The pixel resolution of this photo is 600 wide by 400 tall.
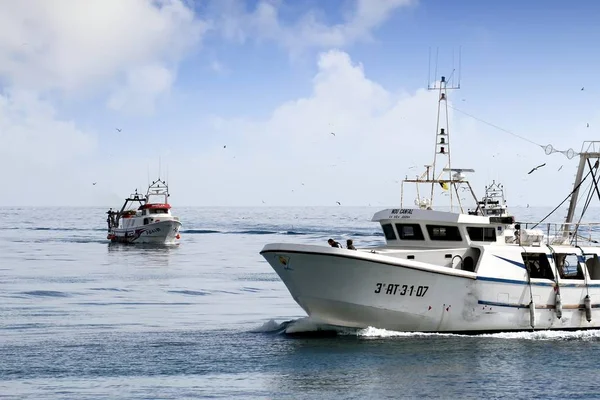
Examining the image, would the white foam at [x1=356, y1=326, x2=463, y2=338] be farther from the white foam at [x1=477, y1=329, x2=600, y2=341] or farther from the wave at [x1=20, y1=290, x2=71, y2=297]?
the wave at [x1=20, y1=290, x2=71, y2=297]

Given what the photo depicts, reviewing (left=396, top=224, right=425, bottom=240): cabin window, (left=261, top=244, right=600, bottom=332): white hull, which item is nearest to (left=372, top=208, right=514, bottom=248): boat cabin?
(left=396, top=224, right=425, bottom=240): cabin window

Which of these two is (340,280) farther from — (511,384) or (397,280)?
(511,384)

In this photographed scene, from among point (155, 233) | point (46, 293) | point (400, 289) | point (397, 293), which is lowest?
point (46, 293)

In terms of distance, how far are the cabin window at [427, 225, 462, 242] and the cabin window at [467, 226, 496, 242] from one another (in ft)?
1.34

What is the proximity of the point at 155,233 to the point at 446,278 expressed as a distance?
64745 mm

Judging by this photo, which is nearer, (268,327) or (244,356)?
(244,356)

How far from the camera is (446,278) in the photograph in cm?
2688

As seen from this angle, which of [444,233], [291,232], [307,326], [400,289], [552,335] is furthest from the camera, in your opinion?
[291,232]

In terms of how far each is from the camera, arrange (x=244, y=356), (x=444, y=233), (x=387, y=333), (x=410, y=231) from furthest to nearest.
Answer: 1. (x=410, y=231)
2. (x=444, y=233)
3. (x=387, y=333)
4. (x=244, y=356)

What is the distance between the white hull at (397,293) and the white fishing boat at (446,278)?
0.10 feet

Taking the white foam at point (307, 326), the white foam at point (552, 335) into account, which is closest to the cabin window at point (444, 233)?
the white foam at point (552, 335)

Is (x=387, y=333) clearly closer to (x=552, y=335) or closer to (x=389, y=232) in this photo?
(x=389, y=232)

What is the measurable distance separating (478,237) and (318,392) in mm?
9530

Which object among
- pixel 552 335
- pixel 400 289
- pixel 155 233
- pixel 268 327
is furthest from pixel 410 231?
pixel 155 233
